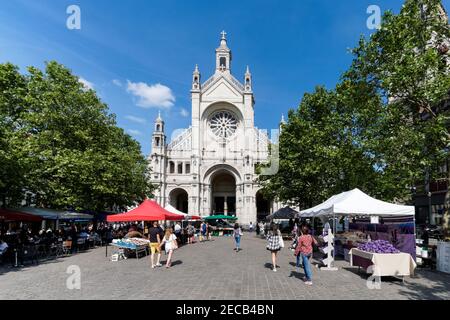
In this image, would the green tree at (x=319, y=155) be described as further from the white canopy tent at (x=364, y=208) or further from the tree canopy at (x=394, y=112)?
the white canopy tent at (x=364, y=208)

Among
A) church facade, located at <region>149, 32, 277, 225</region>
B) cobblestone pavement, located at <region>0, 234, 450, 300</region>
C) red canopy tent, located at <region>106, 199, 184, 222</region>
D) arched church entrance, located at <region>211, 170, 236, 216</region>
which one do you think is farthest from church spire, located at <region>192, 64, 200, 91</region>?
cobblestone pavement, located at <region>0, 234, 450, 300</region>

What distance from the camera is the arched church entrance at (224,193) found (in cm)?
5759

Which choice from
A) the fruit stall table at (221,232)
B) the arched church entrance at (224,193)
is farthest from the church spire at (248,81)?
the fruit stall table at (221,232)

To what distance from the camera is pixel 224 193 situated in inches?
2271

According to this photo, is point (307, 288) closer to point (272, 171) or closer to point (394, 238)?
point (394, 238)

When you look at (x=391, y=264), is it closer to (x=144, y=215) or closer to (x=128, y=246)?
(x=128, y=246)

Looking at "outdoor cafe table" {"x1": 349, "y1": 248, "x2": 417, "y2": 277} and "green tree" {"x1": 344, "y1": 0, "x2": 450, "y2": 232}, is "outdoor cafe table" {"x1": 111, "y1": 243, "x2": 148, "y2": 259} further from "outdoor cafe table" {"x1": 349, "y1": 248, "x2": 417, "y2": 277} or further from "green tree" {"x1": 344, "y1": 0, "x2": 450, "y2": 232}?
"green tree" {"x1": 344, "y1": 0, "x2": 450, "y2": 232}

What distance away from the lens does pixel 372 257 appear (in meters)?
10.7

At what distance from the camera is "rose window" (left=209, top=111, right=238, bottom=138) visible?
2152 inches

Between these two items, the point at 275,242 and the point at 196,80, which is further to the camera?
the point at 196,80

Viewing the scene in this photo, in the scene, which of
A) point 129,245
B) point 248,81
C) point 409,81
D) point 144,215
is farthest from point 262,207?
point 409,81

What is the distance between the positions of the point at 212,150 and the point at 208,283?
43613 millimetres
